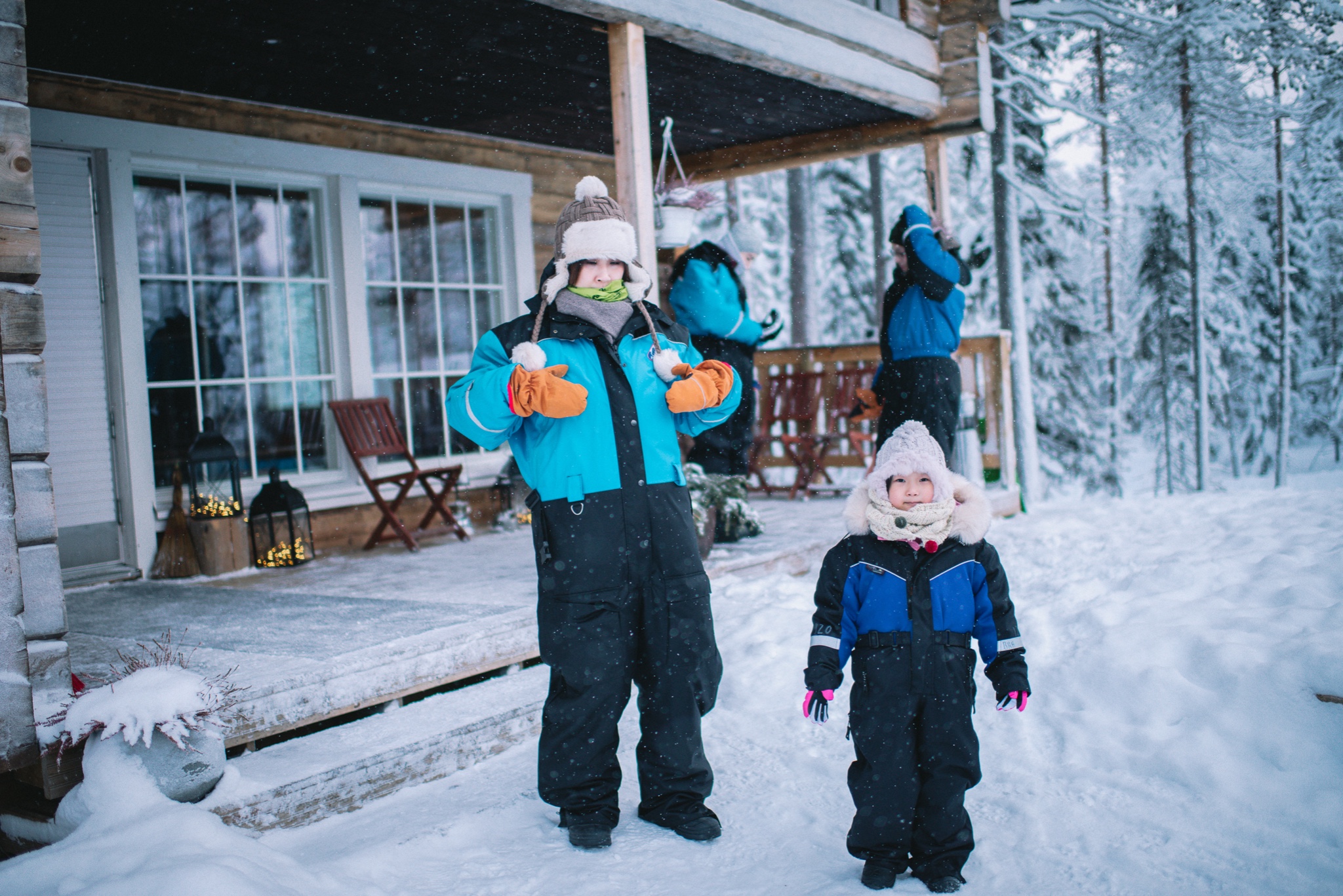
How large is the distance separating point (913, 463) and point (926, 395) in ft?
7.94

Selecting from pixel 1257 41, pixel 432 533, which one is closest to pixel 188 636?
pixel 432 533

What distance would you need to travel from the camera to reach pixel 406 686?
10.6ft

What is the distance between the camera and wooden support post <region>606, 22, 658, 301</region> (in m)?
4.22

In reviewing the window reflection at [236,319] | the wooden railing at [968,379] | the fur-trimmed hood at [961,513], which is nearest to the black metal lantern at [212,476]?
the window reflection at [236,319]

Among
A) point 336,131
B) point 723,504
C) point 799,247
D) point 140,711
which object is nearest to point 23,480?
point 140,711

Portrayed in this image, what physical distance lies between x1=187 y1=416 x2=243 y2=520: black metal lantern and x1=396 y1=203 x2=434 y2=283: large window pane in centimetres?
172

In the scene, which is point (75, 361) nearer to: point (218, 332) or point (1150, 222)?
point (218, 332)

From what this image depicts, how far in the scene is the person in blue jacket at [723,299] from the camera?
190 inches

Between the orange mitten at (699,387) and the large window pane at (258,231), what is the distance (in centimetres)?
394

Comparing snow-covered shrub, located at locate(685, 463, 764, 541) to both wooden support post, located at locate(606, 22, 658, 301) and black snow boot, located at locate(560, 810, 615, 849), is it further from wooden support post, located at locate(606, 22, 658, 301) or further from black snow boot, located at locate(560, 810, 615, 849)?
black snow boot, located at locate(560, 810, 615, 849)

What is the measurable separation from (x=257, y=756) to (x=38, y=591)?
2.52 feet

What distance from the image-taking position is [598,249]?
259 centimetres

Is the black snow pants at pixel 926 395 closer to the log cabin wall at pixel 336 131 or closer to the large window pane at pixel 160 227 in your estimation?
the log cabin wall at pixel 336 131

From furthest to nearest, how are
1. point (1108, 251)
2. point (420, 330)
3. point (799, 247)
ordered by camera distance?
point (1108, 251) < point (799, 247) < point (420, 330)
